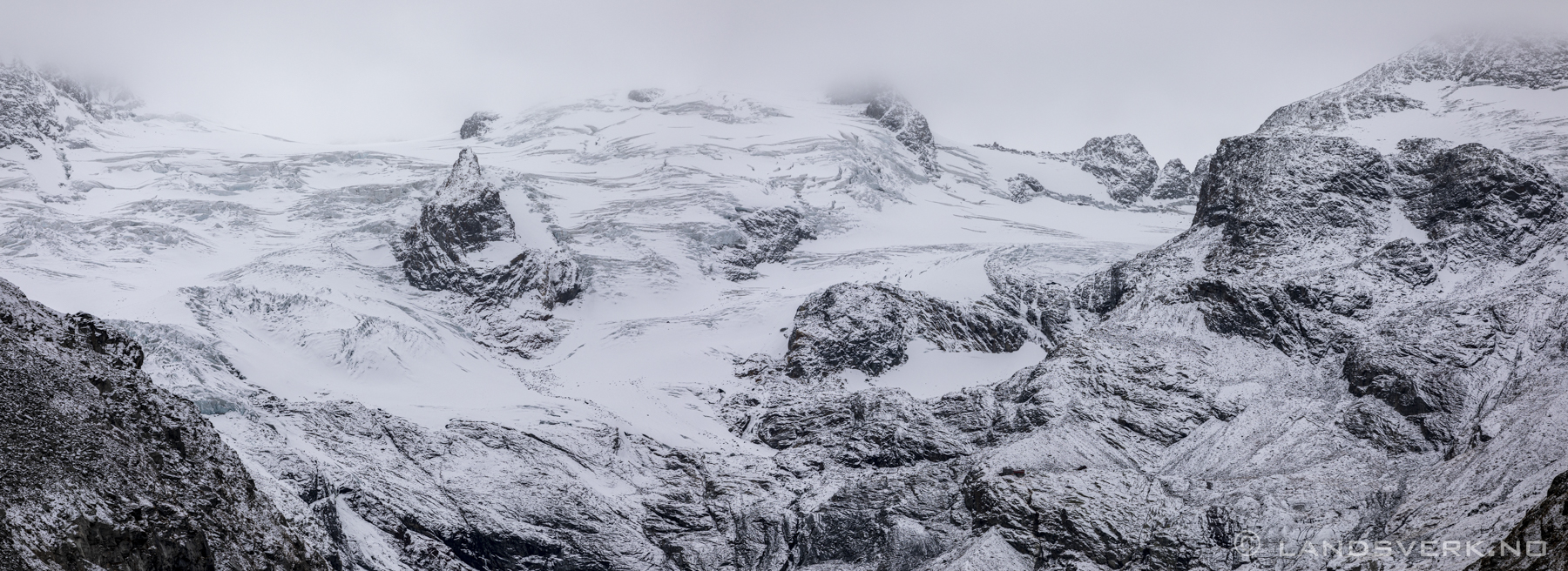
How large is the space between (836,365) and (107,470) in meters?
86.5

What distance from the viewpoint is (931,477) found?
4525 inches

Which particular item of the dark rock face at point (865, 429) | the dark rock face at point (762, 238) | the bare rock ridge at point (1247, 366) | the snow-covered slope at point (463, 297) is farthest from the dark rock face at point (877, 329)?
the dark rock face at point (762, 238)

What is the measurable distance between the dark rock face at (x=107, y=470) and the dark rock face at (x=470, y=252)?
85.5 meters

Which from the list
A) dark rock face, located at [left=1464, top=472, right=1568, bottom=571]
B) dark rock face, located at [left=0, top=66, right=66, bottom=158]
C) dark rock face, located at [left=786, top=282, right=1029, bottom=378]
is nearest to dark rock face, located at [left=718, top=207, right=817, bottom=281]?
dark rock face, located at [left=786, top=282, right=1029, bottom=378]

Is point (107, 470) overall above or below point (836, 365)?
above

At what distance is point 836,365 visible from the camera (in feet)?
452

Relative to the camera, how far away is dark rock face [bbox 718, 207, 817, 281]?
17162 centimetres

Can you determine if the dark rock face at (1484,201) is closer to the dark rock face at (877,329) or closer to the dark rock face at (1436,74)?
the dark rock face at (1436,74)

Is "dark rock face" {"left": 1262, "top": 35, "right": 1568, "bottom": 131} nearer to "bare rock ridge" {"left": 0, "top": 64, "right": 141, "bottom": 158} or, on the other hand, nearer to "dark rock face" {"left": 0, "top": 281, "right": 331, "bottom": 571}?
"dark rock face" {"left": 0, "top": 281, "right": 331, "bottom": 571}

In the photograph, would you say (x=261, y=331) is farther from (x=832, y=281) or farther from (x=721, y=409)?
(x=832, y=281)

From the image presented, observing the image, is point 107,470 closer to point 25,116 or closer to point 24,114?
point 25,116

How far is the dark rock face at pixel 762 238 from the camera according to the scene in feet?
563

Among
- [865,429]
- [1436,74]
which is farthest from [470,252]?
[1436,74]

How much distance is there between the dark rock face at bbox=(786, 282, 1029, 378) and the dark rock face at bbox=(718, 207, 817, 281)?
23.7 metres
